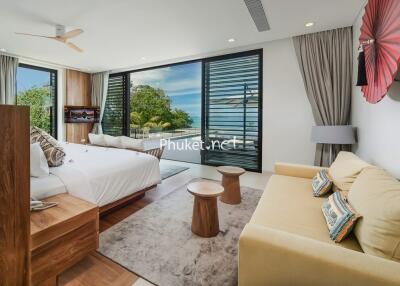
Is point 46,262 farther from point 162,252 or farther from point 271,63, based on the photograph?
point 271,63

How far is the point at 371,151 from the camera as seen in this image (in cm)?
242

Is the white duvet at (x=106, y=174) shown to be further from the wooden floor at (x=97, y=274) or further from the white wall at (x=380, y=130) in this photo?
the white wall at (x=380, y=130)

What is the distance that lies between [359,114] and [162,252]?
3150 mm

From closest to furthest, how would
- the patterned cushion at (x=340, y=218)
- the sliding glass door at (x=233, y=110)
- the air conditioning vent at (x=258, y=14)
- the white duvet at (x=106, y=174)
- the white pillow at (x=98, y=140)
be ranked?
the patterned cushion at (x=340, y=218)
the white duvet at (x=106, y=174)
the air conditioning vent at (x=258, y=14)
the white pillow at (x=98, y=140)
the sliding glass door at (x=233, y=110)

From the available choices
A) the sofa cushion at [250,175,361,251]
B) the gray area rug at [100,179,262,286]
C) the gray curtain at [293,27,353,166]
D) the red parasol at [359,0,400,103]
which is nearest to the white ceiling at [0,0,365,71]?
the gray curtain at [293,27,353,166]

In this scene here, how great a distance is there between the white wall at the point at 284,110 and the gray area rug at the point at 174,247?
1.87m

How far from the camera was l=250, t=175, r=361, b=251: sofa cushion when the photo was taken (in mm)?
1413

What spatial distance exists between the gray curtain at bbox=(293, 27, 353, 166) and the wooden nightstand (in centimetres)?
355

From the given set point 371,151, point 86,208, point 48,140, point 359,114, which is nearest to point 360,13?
point 359,114

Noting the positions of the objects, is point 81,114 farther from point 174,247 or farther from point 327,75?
point 327,75

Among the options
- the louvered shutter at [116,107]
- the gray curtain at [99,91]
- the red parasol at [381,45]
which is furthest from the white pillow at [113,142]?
the red parasol at [381,45]

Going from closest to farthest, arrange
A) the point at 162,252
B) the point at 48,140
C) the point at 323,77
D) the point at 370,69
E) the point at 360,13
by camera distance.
A: the point at 162,252 < the point at 370,69 < the point at 48,140 < the point at 360,13 < the point at 323,77

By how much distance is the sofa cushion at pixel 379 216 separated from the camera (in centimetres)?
100

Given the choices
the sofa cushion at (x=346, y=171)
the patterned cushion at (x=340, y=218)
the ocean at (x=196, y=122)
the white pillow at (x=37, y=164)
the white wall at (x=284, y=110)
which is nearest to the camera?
the patterned cushion at (x=340, y=218)
